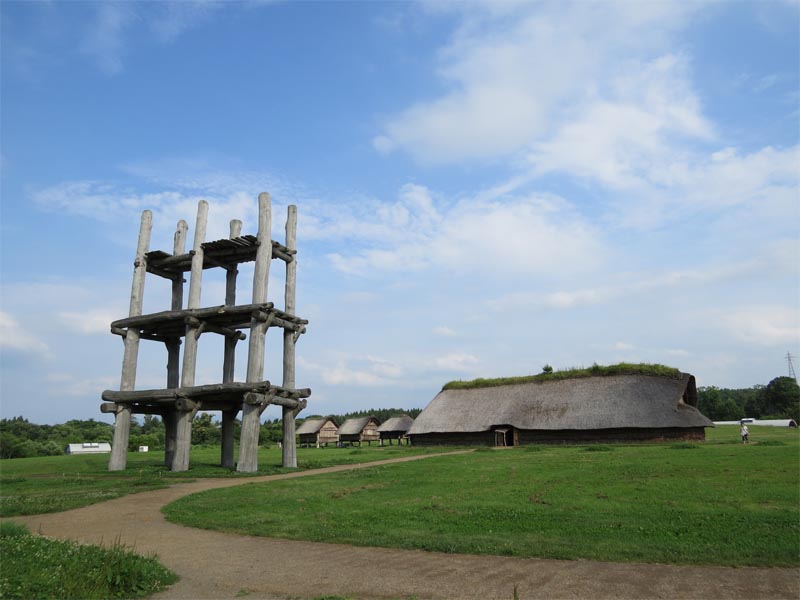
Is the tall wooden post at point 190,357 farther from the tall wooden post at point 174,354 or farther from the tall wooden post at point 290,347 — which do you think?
the tall wooden post at point 290,347

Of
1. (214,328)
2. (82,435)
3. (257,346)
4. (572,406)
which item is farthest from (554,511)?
(82,435)

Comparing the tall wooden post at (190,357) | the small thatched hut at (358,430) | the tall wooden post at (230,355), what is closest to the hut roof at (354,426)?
the small thatched hut at (358,430)

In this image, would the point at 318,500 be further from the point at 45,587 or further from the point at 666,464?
the point at 666,464

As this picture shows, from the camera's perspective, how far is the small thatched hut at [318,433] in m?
79.2

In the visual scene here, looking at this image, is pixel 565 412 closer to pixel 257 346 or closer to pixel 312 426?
pixel 257 346

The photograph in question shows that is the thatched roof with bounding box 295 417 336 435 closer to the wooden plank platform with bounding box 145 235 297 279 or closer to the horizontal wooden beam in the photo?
the horizontal wooden beam

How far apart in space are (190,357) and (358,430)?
5357 centimetres

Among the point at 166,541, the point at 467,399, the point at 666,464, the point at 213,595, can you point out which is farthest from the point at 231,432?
the point at 467,399

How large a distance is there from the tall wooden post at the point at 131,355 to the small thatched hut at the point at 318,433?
178 ft

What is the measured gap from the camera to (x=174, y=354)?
94.2 feet

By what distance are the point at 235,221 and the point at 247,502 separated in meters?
17.2

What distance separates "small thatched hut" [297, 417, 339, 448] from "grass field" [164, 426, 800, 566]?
61419mm

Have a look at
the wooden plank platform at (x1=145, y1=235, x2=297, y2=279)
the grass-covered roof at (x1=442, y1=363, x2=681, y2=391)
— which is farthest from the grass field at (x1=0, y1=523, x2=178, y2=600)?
the grass-covered roof at (x1=442, y1=363, x2=681, y2=391)

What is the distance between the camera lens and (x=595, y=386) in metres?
44.9
